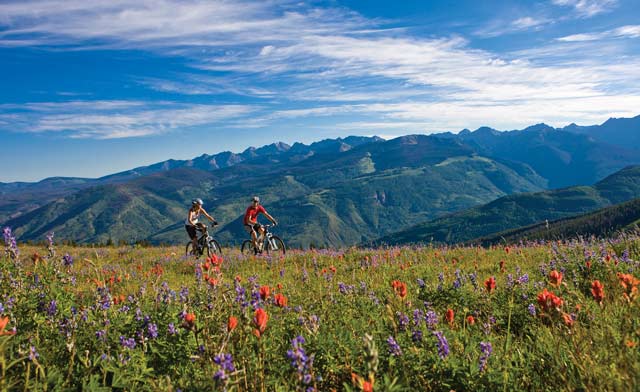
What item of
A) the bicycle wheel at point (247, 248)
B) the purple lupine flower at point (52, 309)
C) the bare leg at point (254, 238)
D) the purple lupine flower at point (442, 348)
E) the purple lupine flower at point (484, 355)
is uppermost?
the purple lupine flower at point (52, 309)

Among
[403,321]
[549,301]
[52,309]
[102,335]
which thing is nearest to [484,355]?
[549,301]

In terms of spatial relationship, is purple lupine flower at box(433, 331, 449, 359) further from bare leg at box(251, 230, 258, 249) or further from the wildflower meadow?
bare leg at box(251, 230, 258, 249)

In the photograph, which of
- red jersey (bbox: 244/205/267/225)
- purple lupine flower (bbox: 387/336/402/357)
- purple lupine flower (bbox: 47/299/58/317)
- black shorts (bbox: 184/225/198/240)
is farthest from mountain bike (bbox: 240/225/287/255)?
purple lupine flower (bbox: 387/336/402/357)

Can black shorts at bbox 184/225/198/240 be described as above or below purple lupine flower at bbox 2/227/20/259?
below

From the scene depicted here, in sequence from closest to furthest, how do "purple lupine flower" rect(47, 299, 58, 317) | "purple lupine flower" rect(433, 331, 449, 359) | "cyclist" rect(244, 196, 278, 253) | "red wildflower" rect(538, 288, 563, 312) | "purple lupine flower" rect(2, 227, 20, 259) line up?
"red wildflower" rect(538, 288, 563, 312) < "purple lupine flower" rect(433, 331, 449, 359) < "purple lupine flower" rect(47, 299, 58, 317) < "purple lupine flower" rect(2, 227, 20, 259) < "cyclist" rect(244, 196, 278, 253)

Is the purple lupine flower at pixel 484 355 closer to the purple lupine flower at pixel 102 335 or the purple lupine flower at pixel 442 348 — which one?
the purple lupine flower at pixel 442 348

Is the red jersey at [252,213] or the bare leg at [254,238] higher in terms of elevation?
the red jersey at [252,213]

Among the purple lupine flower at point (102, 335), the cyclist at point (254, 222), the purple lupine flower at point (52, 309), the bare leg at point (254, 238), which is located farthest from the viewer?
the cyclist at point (254, 222)

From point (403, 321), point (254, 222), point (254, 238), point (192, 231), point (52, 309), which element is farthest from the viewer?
point (192, 231)

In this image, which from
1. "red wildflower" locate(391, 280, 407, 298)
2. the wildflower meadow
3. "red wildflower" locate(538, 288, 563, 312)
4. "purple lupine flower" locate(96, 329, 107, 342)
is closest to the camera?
the wildflower meadow

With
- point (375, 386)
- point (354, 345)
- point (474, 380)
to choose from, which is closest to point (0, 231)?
point (354, 345)

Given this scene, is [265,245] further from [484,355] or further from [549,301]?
[549,301]

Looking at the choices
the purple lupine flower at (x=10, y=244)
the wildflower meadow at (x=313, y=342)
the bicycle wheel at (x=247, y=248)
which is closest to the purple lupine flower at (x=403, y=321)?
the wildflower meadow at (x=313, y=342)

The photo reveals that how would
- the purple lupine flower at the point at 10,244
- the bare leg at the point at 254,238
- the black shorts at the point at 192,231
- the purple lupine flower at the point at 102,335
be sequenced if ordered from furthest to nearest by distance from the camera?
the black shorts at the point at 192,231, the bare leg at the point at 254,238, the purple lupine flower at the point at 10,244, the purple lupine flower at the point at 102,335
